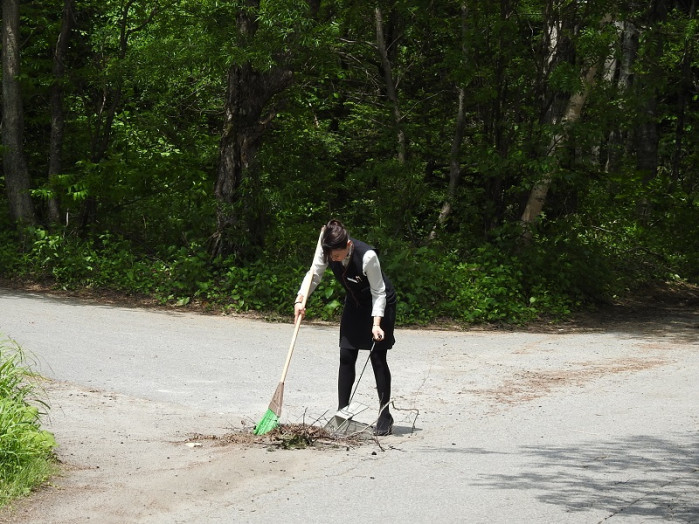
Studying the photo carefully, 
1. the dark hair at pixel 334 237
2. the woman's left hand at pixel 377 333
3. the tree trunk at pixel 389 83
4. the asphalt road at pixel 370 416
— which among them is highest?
the tree trunk at pixel 389 83

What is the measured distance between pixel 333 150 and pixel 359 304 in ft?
38.2

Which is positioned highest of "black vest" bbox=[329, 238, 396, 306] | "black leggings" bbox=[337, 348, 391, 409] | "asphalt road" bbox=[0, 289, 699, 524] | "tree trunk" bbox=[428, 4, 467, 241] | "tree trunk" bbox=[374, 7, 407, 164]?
"tree trunk" bbox=[374, 7, 407, 164]

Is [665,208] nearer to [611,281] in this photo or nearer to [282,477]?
[611,281]

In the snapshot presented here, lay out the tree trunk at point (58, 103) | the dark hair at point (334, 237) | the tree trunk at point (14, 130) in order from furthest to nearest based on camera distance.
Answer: the tree trunk at point (58, 103), the tree trunk at point (14, 130), the dark hair at point (334, 237)

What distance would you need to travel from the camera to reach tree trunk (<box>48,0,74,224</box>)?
1936 cm

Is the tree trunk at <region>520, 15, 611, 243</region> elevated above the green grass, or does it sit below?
above

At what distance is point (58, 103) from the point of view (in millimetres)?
19719

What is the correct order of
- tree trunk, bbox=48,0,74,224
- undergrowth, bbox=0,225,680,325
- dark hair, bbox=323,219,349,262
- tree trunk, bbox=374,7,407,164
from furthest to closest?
tree trunk, bbox=48,0,74,224, tree trunk, bbox=374,7,407,164, undergrowth, bbox=0,225,680,325, dark hair, bbox=323,219,349,262

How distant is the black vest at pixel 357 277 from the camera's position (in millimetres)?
7609

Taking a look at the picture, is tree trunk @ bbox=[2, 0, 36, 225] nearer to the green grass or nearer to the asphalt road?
the asphalt road

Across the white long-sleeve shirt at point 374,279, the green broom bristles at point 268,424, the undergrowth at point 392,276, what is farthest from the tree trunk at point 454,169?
the green broom bristles at point 268,424

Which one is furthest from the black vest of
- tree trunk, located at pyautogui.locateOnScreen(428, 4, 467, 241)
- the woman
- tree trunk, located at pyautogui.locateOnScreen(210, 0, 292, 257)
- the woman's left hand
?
tree trunk, located at pyautogui.locateOnScreen(428, 4, 467, 241)

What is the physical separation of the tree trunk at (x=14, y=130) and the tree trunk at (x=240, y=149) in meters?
4.71

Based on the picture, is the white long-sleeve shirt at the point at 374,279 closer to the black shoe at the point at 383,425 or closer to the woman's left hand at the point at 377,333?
the woman's left hand at the point at 377,333
